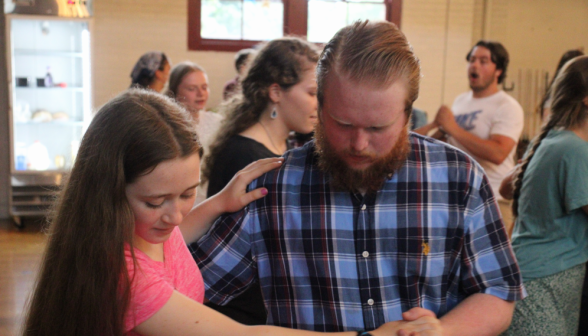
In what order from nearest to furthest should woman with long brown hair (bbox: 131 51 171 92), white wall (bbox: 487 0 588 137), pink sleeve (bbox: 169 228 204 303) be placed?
pink sleeve (bbox: 169 228 204 303) → woman with long brown hair (bbox: 131 51 171 92) → white wall (bbox: 487 0 588 137)

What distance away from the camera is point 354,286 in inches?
61.7

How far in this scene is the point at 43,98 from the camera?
7.19 meters

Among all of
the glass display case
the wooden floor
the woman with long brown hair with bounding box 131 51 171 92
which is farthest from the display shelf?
the woman with long brown hair with bounding box 131 51 171 92

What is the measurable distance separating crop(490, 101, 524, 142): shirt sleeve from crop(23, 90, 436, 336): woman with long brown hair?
3275mm

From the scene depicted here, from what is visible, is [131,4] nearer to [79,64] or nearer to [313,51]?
[79,64]

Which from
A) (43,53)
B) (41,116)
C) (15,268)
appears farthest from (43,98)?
(15,268)

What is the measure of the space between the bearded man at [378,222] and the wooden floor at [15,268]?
7.40 feet

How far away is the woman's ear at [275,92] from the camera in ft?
8.00

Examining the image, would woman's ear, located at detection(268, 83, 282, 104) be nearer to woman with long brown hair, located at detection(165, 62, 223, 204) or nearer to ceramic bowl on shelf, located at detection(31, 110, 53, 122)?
woman with long brown hair, located at detection(165, 62, 223, 204)

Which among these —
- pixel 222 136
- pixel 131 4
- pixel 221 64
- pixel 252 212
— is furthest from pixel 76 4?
pixel 252 212

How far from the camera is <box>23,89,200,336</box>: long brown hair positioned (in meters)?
1.24

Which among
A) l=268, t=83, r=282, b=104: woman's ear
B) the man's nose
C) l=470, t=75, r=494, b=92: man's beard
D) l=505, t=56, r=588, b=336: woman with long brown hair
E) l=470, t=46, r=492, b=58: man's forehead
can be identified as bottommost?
l=505, t=56, r=588, b=336: woman with long brown hair

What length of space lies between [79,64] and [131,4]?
104 cm

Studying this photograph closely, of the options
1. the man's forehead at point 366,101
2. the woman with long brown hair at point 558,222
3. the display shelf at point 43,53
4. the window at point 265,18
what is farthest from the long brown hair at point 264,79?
the display shelf at point 43,53
